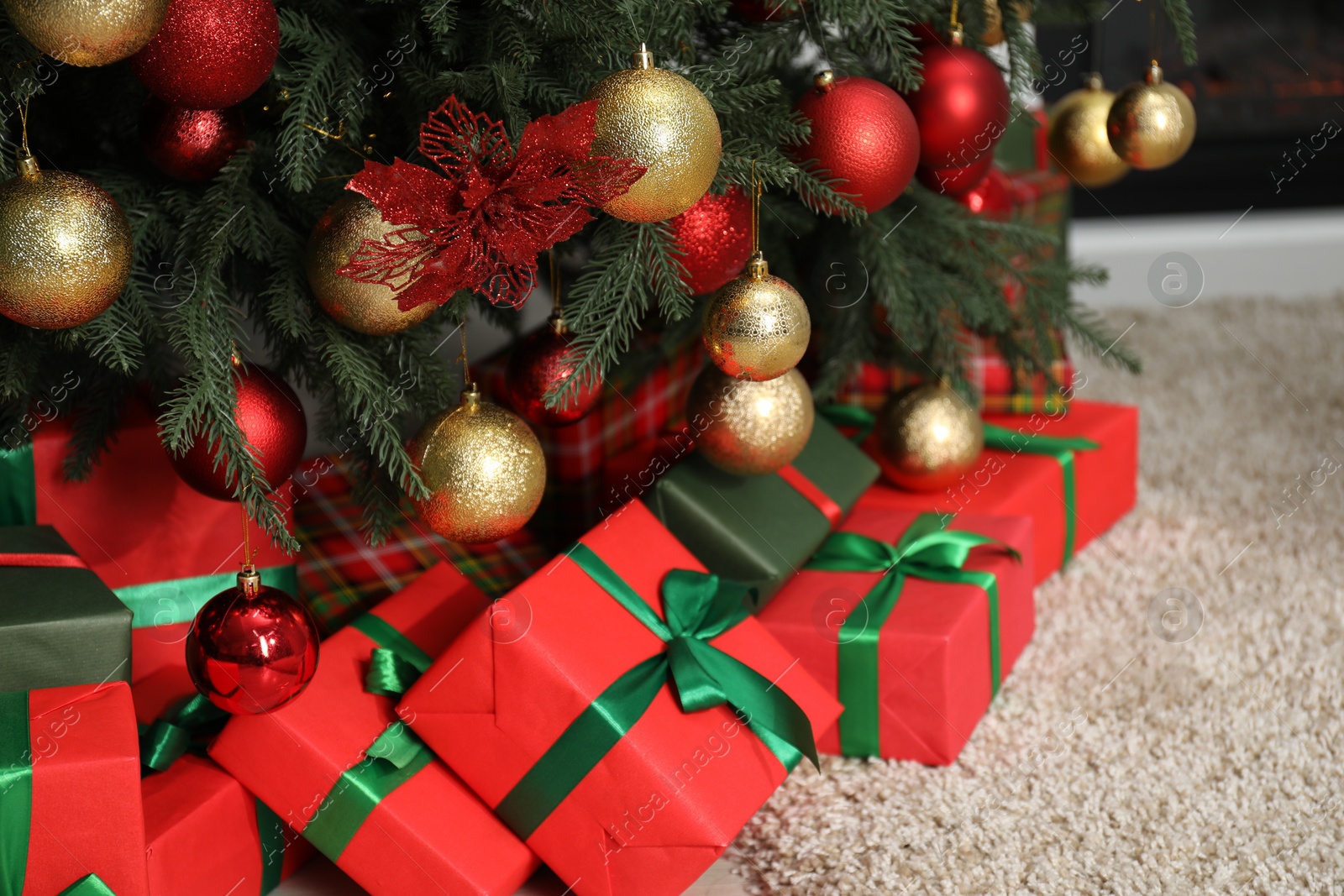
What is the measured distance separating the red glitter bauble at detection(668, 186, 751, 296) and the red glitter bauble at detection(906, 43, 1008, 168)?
0.18 meters

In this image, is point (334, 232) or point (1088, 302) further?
point (1088, 302)

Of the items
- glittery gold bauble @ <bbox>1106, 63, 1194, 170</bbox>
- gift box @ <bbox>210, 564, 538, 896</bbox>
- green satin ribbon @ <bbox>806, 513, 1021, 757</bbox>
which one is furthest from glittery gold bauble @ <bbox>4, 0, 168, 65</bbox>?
glittery gold bauble @ <bbox>1106, 63, 1194, 170</bbox>

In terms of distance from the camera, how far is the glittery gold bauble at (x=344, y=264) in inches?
31.8

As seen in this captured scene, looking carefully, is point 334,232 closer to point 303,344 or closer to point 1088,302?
point 303,344

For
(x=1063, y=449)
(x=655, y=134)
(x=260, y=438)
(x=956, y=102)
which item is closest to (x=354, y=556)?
(x=260, y=438)

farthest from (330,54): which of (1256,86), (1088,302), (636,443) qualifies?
(1256,86)

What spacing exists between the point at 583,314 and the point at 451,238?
14 cm

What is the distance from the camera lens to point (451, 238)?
746 millimetres

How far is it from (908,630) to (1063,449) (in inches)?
18.2

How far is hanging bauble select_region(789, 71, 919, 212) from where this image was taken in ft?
2.99

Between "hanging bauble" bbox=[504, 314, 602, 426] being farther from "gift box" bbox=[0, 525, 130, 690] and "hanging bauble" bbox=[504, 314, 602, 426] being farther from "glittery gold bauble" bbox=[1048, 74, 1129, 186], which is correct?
"glittery gold bauble" bbox=[1048, 74, 1129, 186]

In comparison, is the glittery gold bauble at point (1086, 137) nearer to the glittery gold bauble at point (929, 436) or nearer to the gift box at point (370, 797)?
the glittery gold bauble at point (929, 436)

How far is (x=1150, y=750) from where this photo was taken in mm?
1032

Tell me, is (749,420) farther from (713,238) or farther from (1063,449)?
(1063,449)
